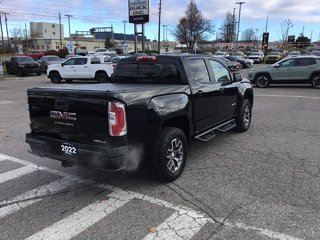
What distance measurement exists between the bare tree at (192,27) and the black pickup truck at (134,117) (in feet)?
205

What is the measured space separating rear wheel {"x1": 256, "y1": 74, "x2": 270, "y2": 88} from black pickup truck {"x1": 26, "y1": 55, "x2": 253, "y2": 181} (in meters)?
13.9

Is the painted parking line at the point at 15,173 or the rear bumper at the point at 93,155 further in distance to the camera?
the painted parking line at the point at 15,173

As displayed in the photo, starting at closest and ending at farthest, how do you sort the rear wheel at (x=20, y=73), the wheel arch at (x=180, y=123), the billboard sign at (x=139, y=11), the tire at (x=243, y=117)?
the wheel arch at (x=180, y=123), the tire at (x=243, y=117), the rear wheel at (x=20, y=73), the billboard sign at (x=139, y=11)

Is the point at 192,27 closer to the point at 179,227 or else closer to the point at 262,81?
the point at 262,81

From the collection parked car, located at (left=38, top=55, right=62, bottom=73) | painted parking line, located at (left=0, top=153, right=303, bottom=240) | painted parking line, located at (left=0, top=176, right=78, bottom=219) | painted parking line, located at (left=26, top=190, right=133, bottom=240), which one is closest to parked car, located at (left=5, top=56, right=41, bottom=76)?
parked car, located at (left=38, top=55, right=62, bottom=73)

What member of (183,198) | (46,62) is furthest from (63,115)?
(46,62)

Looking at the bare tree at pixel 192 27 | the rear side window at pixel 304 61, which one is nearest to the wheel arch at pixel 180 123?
the rear side window at pixel 304 61

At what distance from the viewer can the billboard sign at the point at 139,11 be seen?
1460 inches

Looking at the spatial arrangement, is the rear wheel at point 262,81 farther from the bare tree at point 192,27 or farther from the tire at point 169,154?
the bare tree at point 192,27

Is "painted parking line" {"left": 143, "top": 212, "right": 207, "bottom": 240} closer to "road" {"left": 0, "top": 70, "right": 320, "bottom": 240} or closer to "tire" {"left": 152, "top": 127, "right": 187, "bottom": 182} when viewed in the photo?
"road" {"left": 0, "top": 70, "right": 320, "bottom": 240}

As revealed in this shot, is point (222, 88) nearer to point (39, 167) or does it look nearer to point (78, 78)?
point (39, 167)

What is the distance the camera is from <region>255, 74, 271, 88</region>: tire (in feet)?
62.4

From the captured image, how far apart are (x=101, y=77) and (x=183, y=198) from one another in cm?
1780

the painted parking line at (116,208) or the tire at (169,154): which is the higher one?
the tire at (169,154)
